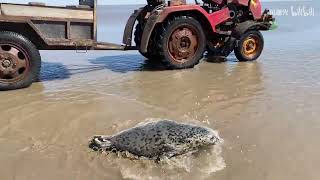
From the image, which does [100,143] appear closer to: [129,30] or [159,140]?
[159,140]

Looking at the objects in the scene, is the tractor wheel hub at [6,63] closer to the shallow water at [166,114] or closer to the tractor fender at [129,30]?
the shallow water at [166,114]

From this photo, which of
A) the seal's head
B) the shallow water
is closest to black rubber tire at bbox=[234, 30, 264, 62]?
the shallow water

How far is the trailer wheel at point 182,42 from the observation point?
8461 mm

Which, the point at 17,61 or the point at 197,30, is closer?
the point at 17,61

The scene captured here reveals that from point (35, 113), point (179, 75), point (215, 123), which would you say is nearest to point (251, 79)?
point (179, 75)

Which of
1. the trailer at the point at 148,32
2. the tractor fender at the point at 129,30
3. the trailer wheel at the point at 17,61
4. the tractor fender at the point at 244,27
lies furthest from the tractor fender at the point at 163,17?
the trailer wheel at the point at 17,61

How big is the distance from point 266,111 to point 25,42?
383cm

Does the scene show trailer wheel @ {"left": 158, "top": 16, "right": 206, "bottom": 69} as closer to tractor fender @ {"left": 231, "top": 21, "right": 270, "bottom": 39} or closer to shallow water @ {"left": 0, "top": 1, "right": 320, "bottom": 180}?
shallow water @ {"left": 0, "top": 1, "right": 320, "bottom": 180}

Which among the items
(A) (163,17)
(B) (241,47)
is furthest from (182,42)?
(B) (241,47)

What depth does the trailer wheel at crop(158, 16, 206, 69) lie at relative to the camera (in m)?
8.46

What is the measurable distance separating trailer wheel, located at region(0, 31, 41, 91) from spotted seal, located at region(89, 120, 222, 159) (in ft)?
9.63

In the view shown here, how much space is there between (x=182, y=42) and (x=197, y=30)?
0.38 meters

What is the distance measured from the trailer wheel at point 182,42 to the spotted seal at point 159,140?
3.99 m

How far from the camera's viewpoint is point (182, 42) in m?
8.74
